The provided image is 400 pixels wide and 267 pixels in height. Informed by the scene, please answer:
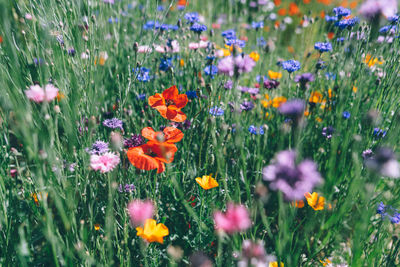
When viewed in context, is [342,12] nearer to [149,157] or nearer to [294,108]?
[294,108]

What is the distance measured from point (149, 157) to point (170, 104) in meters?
0.47

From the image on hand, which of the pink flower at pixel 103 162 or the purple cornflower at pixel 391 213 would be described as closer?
the pink flower at pixel 103 162

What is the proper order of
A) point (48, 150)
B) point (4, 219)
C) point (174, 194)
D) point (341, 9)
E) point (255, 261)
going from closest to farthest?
point (255, 261) < point (48, 150) < point (4, 219) < point (174, 194) < point (341, 9)

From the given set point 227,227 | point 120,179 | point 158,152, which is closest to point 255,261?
point 227,227

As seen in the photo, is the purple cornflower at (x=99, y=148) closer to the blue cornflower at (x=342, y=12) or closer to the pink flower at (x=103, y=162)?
the pink flower at (x=103, y=162)

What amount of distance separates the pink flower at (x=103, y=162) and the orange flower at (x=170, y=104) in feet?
1.34

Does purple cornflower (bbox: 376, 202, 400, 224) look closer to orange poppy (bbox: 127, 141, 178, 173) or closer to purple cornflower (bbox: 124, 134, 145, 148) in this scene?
orange poppy (bbox: 127, 141, 178, 173)

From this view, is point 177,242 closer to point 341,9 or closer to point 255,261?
point 255,261

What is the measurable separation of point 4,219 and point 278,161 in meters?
1.12

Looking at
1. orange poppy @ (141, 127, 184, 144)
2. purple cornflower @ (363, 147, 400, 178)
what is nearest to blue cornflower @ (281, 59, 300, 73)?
orange poppy @ (141, 127, 184, 144)

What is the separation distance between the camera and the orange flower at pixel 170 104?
1502 mm

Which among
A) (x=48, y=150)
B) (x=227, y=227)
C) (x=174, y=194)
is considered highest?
(x=48, y=150)

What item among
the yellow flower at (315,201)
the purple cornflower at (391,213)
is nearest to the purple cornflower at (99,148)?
the yellow flower at (315,201)

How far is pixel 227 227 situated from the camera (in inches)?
35.5
